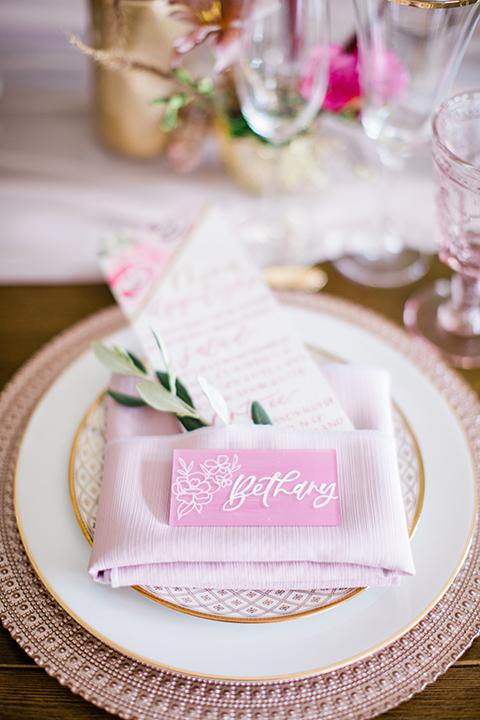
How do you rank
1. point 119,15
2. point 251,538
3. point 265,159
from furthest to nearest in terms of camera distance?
point 265,159 < point 119,15 < point 251,538

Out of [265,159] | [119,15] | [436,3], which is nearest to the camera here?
[436,3]

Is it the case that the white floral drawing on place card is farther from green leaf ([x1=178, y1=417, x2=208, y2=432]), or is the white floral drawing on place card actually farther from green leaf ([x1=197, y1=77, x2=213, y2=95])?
green leaf ([x1=197, y1=77, x2=213, y2=95])

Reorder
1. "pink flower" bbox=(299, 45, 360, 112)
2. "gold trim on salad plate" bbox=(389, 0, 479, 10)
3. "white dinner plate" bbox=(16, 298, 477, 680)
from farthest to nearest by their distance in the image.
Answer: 1. "pink flower" bbox=(299, 45, 360, 112)
2. "gold trim on salad plate" bbox=(389, 0, 479, 10)
3. "white dinner plate" bbox=(16, 298, 477, 680)

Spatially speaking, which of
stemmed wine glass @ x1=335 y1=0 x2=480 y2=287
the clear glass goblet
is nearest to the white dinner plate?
the clear glass goblet

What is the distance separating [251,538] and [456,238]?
32 centimetres

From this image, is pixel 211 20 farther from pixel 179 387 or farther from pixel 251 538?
pixel 251 538

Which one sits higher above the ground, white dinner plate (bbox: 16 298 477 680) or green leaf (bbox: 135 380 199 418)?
green leaf (bbox: 135 380 199 418)

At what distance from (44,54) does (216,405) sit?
0.64 meters

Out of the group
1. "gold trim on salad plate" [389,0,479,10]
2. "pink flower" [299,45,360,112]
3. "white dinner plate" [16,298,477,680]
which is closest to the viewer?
"white dinner plate" [16,298,477,680]

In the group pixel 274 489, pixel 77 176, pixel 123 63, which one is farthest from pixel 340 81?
pixel 274 489

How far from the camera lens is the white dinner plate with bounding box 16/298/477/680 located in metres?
0.34

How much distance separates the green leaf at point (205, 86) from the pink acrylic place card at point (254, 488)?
0.43 metres

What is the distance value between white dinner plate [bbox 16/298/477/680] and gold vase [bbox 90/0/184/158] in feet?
1.19

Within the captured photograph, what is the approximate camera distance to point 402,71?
557 millimetres
